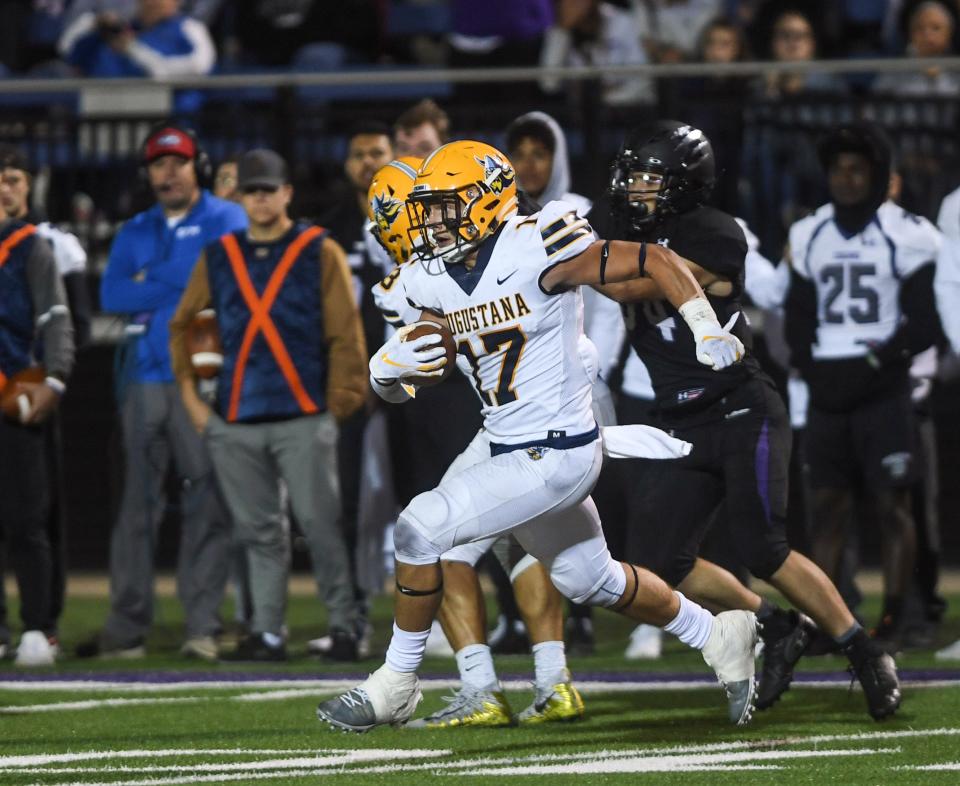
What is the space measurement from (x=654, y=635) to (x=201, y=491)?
6.40 ft

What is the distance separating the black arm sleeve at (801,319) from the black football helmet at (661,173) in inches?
73.9

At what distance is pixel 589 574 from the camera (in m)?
5.82

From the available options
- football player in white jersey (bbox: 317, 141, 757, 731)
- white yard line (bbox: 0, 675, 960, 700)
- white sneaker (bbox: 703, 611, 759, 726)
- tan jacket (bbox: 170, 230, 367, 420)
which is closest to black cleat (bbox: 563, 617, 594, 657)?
white yard line (bbox: 0, 675, 960, 700)

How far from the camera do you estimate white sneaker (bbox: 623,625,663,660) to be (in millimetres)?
8008

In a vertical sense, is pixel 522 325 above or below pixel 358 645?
above

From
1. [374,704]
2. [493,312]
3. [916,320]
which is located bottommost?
[374,704]

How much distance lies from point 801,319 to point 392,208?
2546 mm

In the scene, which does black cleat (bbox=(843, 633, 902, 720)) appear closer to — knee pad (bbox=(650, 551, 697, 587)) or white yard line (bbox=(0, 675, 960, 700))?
knee pad (bbox=(650, 551, 697, 587))

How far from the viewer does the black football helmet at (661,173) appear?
20.5 feet

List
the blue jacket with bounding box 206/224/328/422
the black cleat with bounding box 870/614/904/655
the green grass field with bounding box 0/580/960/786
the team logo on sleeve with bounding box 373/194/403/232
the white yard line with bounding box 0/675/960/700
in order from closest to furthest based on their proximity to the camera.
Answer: the green grass field with bounding box 0/580/960/786 → the team logo on sleeve with bounding box 373/194/403/232 → the white yard line with bounding box 0/675/960/700 → the blue jacket with bounding box 206/224/328/422 → the black cleat with bounding box 870/614/904/655

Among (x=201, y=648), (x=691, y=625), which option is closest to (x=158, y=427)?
(x=201, y=648)

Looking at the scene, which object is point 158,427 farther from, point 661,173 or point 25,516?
point 661,173

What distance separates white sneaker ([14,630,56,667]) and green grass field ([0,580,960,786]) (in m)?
0.16

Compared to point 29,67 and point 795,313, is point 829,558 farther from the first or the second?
point 29,67
